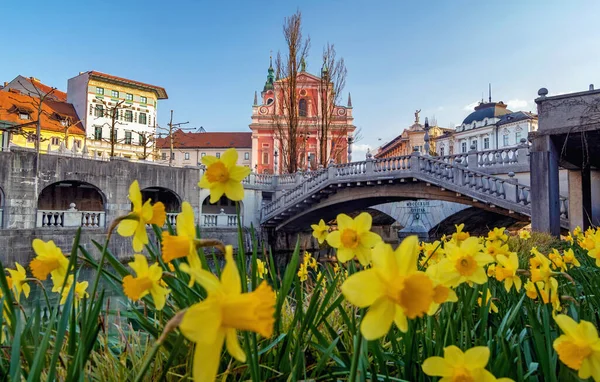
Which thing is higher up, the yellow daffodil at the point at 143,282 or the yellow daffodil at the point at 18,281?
the yellow daffodil at the point at 143,282

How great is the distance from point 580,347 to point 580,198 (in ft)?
→ 37.0

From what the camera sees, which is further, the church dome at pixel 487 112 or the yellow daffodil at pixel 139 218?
the church dome at pixel 487 112

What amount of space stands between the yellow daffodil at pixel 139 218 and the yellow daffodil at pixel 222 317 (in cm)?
43

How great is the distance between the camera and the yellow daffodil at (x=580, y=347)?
0.71 meters

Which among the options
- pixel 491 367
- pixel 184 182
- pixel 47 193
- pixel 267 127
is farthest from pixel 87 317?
pixel 267 127

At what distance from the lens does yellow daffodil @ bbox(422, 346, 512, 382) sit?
2.19 ft

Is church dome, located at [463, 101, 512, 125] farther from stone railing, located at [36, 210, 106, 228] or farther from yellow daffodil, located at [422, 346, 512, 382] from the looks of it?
yellow daffodil, located at [422, 346, 512, 382]

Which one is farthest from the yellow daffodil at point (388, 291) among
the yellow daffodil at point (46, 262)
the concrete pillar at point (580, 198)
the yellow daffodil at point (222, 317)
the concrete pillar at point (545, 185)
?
the concrete pillar at point (580, 198)

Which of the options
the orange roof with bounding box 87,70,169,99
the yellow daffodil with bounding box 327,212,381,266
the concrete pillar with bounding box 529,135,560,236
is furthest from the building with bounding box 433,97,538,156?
the yellow daffodil with bounding box 327,212,381,266

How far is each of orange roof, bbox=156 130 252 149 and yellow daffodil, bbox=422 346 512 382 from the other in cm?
5015

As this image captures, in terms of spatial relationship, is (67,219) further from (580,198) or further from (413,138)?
(413,138)

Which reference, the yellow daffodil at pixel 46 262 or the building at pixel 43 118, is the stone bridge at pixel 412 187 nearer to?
the yellow daffodil at pixel 46 262

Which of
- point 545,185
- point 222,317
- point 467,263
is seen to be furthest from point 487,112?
point 222,317

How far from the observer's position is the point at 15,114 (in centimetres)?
3406
